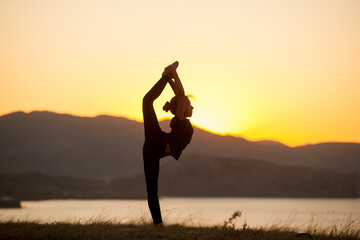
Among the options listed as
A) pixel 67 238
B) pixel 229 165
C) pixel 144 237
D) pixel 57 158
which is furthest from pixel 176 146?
pixel 57 158

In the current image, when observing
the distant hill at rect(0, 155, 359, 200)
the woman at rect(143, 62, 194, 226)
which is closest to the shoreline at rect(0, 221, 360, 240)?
the woman at rect(143, 62, 194, 226)

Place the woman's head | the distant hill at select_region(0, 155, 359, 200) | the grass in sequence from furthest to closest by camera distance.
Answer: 1. the distant hill at select_region(0, 155, 359, 200)
2. the woman's head
3. the grass

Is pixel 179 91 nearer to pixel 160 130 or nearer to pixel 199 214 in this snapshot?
pixel 160 130

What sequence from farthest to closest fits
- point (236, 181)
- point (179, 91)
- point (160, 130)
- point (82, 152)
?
1. point (82, 152)
2. point (236, 181)
3. point (160, 130)
4. point (179, 91)

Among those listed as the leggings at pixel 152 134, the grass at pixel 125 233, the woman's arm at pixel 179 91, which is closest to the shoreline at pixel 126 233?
the grass at pixel 125 233

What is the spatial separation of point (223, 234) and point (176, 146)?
4.53ft

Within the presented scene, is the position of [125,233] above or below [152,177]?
below

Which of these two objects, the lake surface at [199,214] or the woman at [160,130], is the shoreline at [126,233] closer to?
the woman at [160,130]

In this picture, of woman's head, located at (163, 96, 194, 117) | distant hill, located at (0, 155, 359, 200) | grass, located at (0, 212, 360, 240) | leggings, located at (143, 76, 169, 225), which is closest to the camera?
grass, located at (0, 212, 360, 240)

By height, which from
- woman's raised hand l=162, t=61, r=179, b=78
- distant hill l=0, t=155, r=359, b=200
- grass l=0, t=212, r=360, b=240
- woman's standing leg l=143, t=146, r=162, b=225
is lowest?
distant hill l=0, t=155, r=359, b=200

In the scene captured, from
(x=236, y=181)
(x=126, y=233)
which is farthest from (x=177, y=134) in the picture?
(x=236, y=181)

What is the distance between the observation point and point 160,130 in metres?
7.00

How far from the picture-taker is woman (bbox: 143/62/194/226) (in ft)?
22.6

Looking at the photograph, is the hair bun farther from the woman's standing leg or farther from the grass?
the grass
